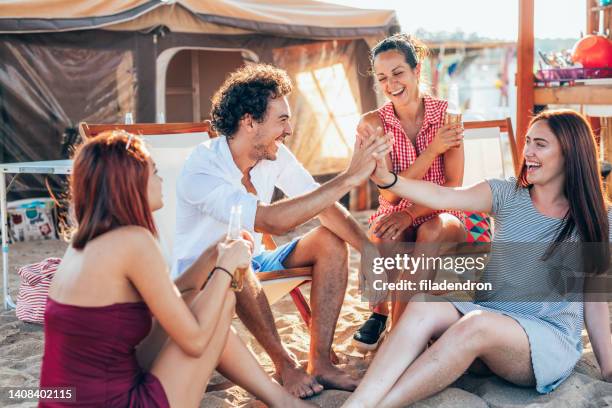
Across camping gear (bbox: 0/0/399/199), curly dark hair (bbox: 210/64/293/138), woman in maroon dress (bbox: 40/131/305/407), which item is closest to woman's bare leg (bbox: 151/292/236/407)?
woman in maroon dress (bbox: 40/131/305/407)

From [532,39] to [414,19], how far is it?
1528 cm

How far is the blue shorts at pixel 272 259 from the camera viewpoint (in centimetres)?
317

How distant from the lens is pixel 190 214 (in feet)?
9.90

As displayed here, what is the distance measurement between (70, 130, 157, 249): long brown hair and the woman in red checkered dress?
1560 millimetres

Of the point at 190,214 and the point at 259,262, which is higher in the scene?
the point at 190,214

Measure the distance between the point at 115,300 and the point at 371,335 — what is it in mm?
1642

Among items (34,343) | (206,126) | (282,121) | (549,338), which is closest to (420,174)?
(282,121)

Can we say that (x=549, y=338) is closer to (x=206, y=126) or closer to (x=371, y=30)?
(x=206, y=126)

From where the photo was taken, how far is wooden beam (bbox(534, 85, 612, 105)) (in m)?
5.05

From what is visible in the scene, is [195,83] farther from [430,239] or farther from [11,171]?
[430,239]

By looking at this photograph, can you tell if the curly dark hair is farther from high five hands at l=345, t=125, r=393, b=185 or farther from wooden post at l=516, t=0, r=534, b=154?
→ wooden post at l=516, t=0, r=534, b=154

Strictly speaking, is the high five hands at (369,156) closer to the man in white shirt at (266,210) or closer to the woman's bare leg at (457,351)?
the man in white shirt at (266,210)

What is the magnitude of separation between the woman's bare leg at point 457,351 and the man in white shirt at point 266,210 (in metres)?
0.37

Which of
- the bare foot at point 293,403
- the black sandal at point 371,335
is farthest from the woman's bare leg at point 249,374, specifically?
the black sandal at point 371,335
